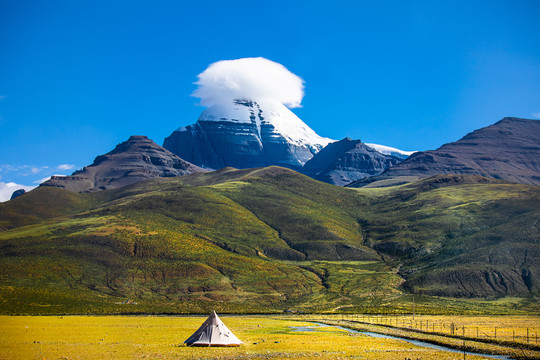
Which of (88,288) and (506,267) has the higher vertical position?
(506,267)

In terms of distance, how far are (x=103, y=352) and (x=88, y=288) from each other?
136m

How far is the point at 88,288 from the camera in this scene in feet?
565

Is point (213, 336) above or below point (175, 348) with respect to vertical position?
above

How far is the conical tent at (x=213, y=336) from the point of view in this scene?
176ft

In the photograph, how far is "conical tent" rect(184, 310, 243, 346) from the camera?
53500 mm

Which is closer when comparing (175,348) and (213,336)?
(175,348)

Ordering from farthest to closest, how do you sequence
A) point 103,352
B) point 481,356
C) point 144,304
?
point 144,304
point 481,356
point 103,352

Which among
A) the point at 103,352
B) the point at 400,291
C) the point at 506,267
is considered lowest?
the point at 103,352

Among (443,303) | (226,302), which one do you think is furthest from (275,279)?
(443,303)

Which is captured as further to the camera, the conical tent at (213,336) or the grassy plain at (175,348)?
the conical tent at (213,336)

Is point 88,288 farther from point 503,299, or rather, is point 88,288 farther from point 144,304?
point 503,299

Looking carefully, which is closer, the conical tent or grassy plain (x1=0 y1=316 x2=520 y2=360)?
grassy plain (x1=0 y1=316 x2=520 y2=360)

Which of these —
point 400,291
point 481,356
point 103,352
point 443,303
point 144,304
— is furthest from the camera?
point 400,291

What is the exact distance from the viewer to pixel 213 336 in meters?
53.7
